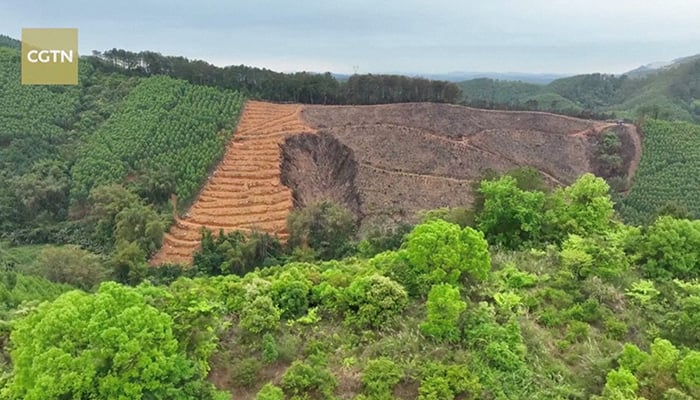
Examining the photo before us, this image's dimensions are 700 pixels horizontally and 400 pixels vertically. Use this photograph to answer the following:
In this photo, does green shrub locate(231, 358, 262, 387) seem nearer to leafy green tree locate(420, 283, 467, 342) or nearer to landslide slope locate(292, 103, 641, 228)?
leafy green tree locate(420, 283, 467, 342)

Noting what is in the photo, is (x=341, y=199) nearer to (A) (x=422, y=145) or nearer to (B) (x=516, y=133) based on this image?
(A) (x=422, y=145)

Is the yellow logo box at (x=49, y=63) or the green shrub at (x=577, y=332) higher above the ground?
the yellow logo box at (x=49, y=63)

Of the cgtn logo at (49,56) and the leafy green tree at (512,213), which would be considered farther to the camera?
the cgtn logo at (49,56)

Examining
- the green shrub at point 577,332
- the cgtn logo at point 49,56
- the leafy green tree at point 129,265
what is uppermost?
the cgtn logo at point 49,56

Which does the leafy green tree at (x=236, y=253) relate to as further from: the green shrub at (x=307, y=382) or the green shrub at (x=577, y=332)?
the green shrub at (x=577, y=332)

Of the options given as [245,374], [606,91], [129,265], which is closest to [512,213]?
[245,374]

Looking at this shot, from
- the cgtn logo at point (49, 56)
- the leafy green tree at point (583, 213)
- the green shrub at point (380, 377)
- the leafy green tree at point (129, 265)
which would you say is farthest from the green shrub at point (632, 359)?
the cgtn logo at point (49, 56)

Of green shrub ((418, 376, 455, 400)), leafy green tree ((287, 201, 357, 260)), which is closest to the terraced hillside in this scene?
leafy green tree ((287, 201, 357, 260))

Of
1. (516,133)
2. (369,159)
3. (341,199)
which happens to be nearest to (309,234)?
(341,199)
